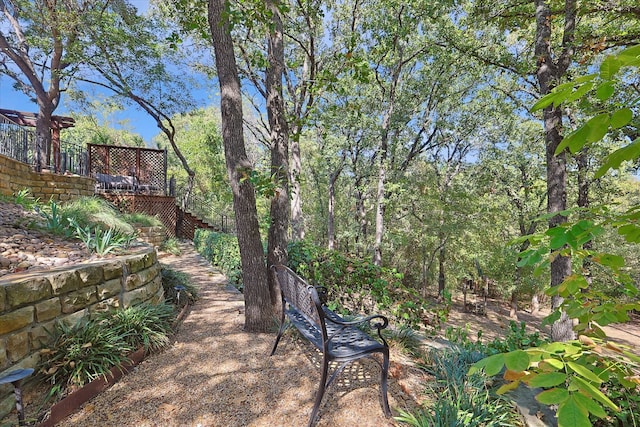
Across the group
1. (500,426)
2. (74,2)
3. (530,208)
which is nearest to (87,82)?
(74,2)

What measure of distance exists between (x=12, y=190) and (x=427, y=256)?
15.2m

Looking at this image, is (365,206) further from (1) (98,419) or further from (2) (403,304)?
(1) (98,419)

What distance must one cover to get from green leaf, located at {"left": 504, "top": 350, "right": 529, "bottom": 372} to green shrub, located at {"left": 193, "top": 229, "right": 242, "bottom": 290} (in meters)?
5.63

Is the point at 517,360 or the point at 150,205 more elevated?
the point at 150,205

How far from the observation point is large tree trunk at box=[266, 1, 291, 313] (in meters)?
3.62

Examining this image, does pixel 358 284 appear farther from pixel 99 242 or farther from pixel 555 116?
pixel 555 116

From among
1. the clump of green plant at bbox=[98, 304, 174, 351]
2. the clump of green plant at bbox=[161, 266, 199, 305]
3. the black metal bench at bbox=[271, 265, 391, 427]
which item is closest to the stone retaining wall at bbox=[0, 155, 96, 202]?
the clump of green plant at bbox=[161, 266, 199, 305]

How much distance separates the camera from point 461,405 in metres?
2.04

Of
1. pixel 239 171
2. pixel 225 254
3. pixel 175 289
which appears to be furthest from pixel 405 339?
pixel 225 254

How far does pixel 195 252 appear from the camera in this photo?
10.8 meters

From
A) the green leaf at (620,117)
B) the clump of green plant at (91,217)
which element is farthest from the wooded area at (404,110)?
the clump of green plant at (91,217)

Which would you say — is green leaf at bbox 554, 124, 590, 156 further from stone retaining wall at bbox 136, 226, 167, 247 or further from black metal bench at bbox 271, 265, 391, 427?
stone retaining wall at bbox 136, 226, 167, 247

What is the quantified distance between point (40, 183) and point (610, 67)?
33.0 feet

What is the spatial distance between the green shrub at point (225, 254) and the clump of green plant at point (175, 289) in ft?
3.76
